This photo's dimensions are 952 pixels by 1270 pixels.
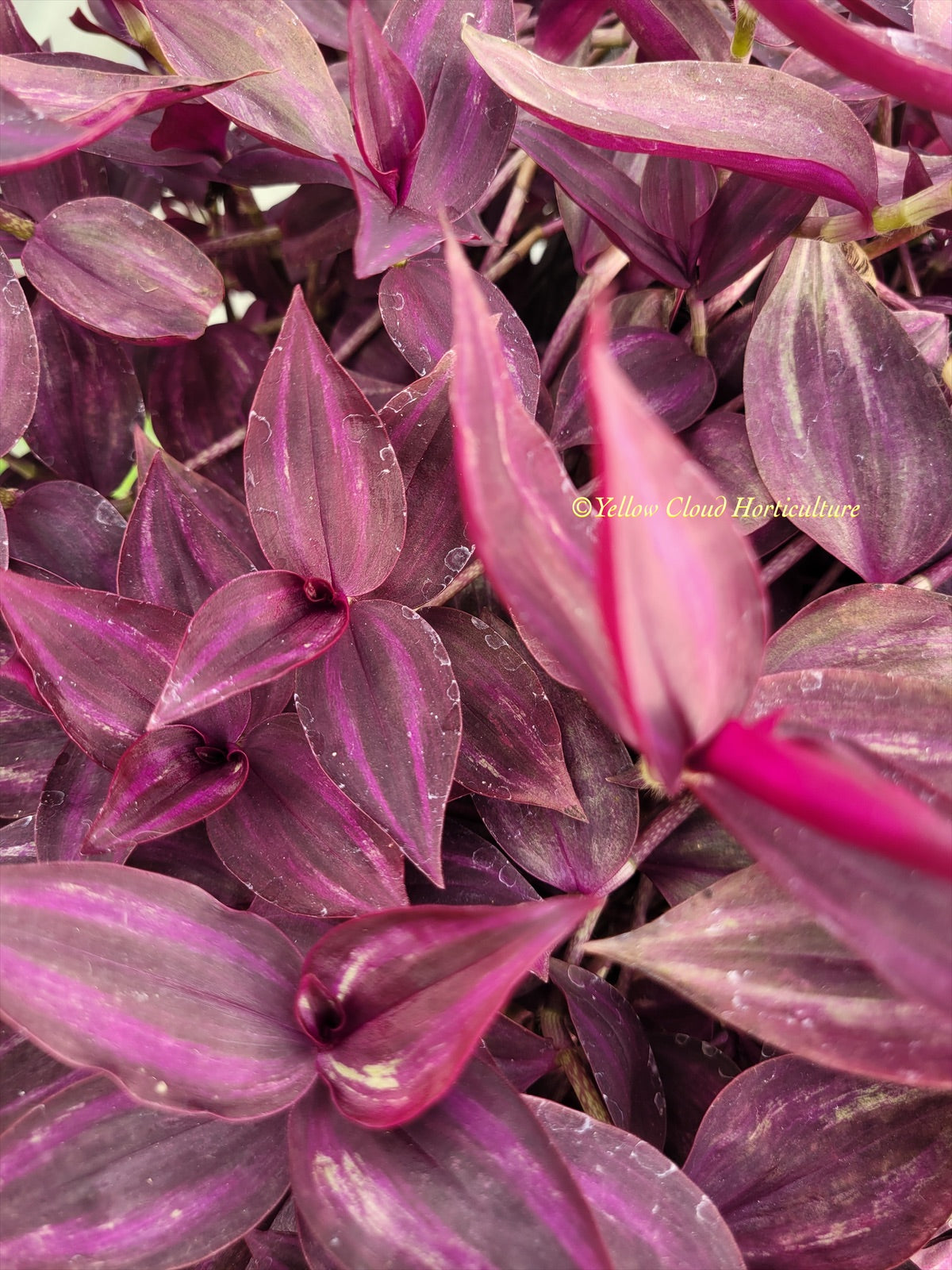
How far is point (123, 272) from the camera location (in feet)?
1.38

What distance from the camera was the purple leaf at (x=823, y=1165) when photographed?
0.99ft

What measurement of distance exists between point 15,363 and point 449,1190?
1.10ft

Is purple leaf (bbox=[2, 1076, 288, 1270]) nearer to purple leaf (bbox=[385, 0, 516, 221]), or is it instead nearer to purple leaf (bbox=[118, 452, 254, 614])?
purple leaf (bbox=[118, 452, 254, 614])

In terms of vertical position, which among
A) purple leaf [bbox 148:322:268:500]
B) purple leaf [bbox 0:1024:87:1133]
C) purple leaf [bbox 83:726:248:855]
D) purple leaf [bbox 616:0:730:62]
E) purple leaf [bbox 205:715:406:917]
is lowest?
purple leaf [bbox 0:1024:87:1133]

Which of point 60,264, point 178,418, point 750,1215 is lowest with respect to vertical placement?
point 750,1215

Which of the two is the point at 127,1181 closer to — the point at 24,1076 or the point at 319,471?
the point at 24,1076

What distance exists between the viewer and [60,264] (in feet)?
1.38

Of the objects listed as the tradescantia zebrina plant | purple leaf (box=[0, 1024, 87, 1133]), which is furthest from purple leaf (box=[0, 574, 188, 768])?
purple leaf (box=[0, 1024, 87, 1133])

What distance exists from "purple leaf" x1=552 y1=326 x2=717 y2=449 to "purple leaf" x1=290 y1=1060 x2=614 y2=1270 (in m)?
0.27

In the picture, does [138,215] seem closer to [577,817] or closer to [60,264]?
[60,264]

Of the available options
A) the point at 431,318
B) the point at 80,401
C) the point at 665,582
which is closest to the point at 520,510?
the point at 665,582

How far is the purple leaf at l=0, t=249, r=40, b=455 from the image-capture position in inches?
14.9

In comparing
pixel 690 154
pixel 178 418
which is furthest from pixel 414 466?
pixel 178 418

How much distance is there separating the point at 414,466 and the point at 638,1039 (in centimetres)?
23
